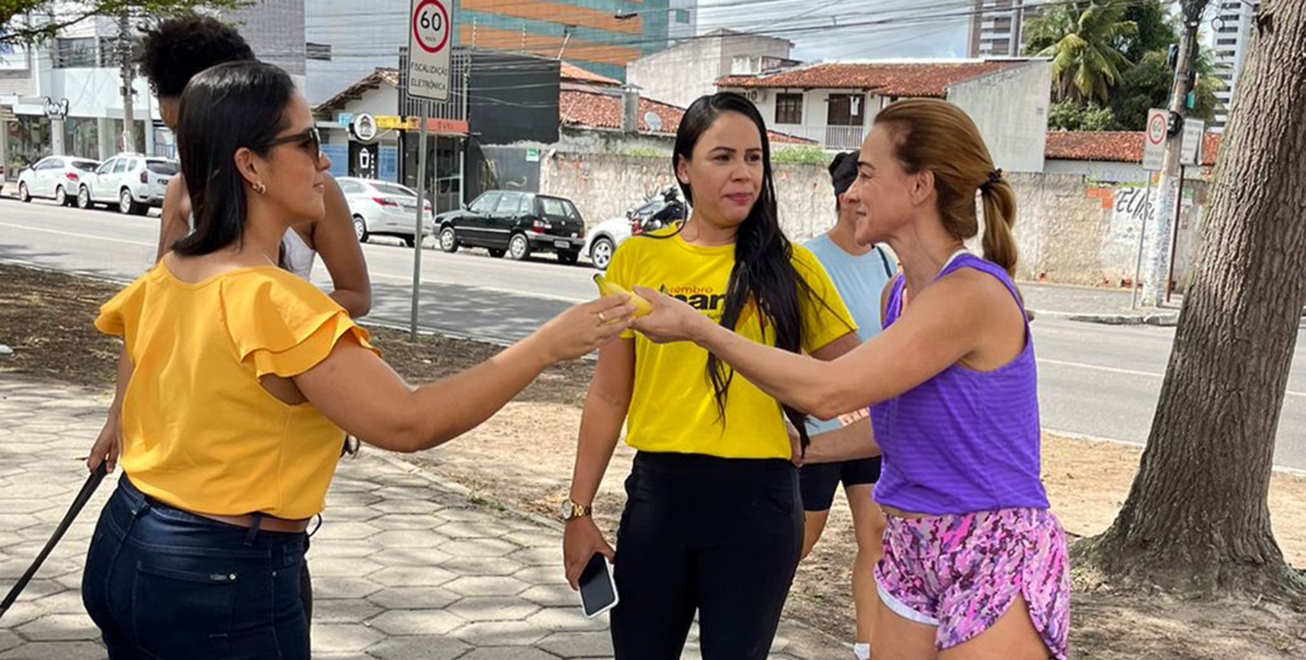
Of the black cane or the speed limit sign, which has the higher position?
the speed limit sign

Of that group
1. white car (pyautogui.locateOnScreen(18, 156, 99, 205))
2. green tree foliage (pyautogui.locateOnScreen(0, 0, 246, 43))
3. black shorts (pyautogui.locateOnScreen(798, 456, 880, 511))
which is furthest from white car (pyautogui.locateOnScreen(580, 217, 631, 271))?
black shorts (pyautogui.locateOnScreen(798, 456, 880, 511))

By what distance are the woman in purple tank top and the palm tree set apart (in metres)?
45.7

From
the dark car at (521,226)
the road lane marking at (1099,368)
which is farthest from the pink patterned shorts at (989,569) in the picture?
the dark car at (521,226)

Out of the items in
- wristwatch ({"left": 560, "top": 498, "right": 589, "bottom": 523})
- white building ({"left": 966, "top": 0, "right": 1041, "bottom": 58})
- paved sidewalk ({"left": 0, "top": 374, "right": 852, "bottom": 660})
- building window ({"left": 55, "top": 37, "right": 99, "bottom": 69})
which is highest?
white building ({"left": 966, "top": 0, "right": 1041, "bottom": 58})

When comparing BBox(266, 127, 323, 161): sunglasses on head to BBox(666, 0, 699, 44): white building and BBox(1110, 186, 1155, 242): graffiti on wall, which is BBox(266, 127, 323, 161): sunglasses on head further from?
BBox(666, 0, 699, 44): white building

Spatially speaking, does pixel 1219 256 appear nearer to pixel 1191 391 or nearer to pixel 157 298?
pixel 1191 391

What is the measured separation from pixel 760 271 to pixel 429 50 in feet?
26.1

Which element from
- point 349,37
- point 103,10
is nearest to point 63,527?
point 103,10

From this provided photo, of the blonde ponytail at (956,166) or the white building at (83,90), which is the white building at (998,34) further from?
the blonde ponytail at (956,166)

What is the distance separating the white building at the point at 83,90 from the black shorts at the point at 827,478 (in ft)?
144

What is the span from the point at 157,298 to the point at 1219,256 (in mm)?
4276

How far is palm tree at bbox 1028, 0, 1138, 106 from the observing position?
44.2 m

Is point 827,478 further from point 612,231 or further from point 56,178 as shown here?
point 56,178

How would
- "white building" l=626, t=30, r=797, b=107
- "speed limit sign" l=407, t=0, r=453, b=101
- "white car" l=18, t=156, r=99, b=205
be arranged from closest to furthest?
"speed limit sign" l=407, t=0, r=453, b=101 → "white car" l=18, t=156, r=99, b=205 → "white building" l=626, t=30, r=797, b=107
